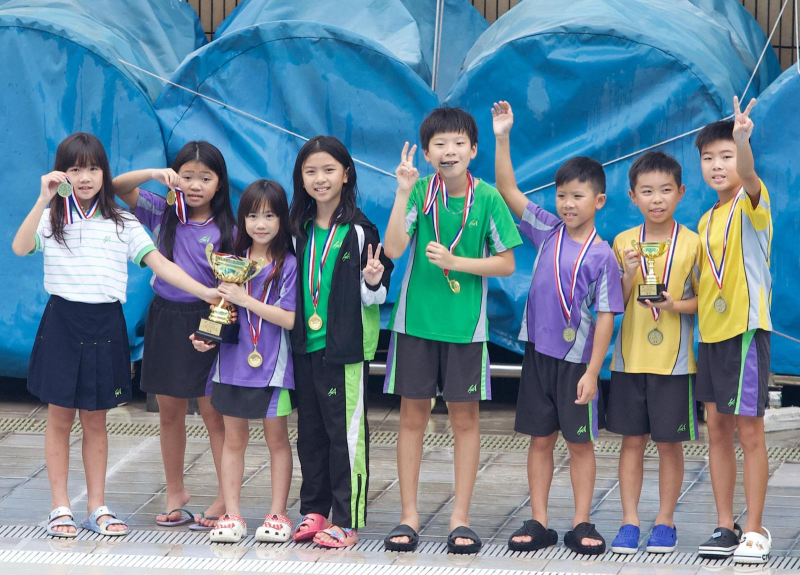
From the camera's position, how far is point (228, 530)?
4.79 meters

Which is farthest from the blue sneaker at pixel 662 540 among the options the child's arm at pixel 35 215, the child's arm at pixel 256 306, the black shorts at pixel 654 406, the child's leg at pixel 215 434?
the child's arm at pixel 35 215

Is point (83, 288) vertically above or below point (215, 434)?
above

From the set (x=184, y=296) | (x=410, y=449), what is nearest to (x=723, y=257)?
(x=410, y=449)

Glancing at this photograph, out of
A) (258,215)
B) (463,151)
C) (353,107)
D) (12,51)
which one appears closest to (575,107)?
(353,107)

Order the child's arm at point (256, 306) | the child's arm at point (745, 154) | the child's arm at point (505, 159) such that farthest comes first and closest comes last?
the child's arm at point (505, 159)
the child's arm at point (256, 306)
the child's arm at point (745, 154)

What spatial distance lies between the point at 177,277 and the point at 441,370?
3.79 feet

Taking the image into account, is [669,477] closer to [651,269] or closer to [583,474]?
[583,474]

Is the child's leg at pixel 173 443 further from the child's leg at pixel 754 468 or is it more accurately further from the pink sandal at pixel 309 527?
the child's leg at pixel 754 468

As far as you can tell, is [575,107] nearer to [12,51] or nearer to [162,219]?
[162,219]

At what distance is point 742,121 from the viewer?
4.40 meters

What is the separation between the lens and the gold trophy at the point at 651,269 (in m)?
4.59

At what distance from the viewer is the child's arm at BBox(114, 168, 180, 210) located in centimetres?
484

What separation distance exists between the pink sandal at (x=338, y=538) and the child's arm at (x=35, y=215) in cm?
168

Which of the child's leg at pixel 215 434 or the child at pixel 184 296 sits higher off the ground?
the child at pixel 184 296
